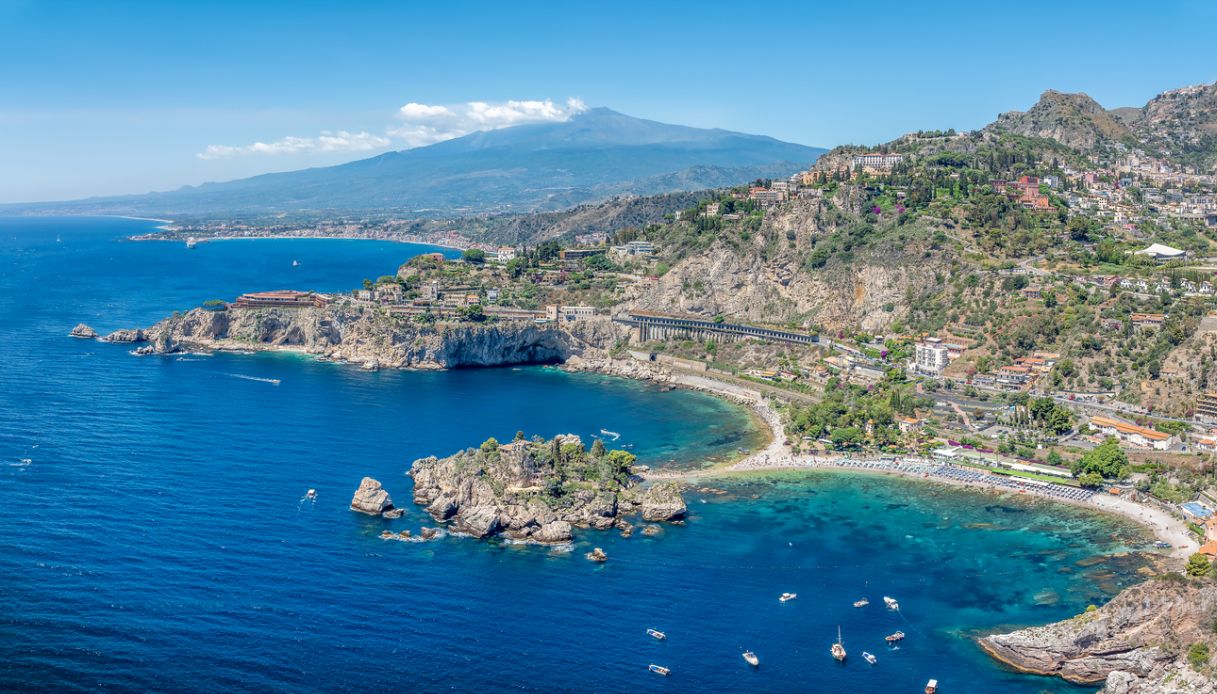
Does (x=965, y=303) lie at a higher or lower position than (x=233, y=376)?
higher

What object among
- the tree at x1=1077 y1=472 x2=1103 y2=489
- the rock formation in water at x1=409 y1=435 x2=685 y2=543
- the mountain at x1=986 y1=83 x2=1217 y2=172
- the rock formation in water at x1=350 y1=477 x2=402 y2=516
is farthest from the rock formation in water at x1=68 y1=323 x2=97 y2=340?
the mountain at x1=986 y1=83 x2=1217 y2=172

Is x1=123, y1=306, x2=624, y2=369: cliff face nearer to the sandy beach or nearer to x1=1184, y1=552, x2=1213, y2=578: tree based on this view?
the sandy beach

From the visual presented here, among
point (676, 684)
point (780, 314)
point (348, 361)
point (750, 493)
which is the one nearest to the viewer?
point (676, 684)

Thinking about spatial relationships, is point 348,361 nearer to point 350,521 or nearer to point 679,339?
point 679,339

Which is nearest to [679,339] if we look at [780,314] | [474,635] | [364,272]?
[780,314]

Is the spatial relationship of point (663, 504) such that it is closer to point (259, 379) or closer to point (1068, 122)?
point (259, 379)

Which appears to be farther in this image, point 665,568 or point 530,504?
point 530,504

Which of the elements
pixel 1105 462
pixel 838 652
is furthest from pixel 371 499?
pixel 1105 462
